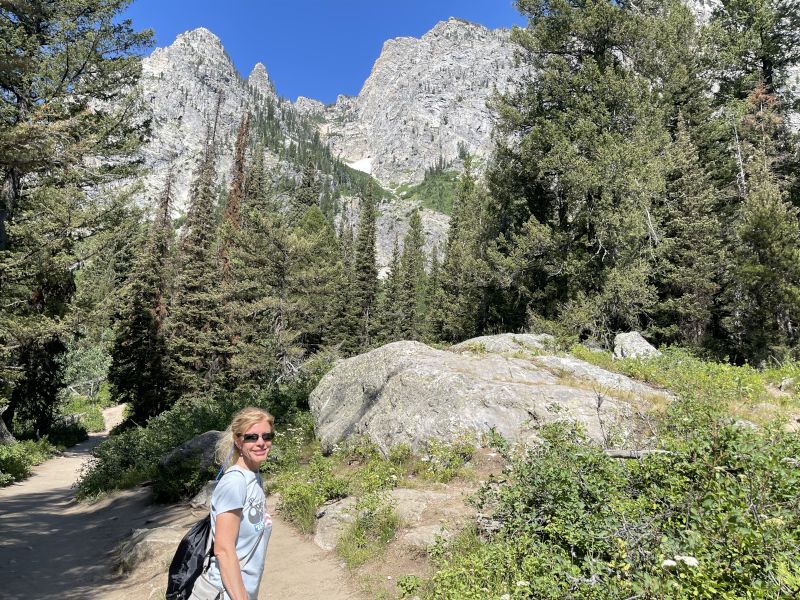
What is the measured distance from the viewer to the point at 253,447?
2.86 metres

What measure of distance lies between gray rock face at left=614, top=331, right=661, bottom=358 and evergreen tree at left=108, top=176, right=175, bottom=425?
26.4 metres

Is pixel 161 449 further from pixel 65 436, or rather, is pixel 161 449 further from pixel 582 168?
pixel 582 168

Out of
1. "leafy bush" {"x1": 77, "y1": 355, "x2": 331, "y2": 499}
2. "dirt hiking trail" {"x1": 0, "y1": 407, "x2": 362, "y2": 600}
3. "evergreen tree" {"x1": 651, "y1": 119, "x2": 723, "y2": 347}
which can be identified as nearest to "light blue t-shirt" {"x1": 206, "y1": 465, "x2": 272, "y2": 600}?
"dirt hiking trail" {"x1": 0, "y1": 407, "x2": 362, "y2": 600}

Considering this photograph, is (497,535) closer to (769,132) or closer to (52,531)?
(52,531)

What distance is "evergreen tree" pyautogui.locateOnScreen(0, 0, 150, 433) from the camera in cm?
1588

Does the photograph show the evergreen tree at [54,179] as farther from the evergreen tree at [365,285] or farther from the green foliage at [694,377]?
the evergreen tree at [365,285]

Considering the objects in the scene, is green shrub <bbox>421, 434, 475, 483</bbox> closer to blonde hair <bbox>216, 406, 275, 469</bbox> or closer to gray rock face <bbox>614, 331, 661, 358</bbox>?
blonde hair <bbox>216, 406, 275, 469</bbox>

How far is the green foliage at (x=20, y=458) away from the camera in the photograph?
1417 centimetres

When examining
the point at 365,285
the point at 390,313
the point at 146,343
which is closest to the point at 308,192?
the point at 365,285

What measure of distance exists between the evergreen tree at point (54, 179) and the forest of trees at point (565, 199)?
0.10m

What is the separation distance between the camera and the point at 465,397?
9461mm

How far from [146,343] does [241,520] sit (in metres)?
32.6

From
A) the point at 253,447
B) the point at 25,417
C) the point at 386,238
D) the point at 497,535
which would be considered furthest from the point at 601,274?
the point at 386,238

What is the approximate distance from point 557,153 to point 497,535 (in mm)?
15693
